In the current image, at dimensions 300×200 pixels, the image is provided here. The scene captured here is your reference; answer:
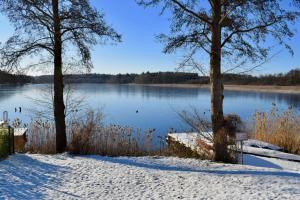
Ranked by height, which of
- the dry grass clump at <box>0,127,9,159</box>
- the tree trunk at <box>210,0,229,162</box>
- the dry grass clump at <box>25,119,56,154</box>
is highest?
the tree trunk at <box>210,0,229,162</box>

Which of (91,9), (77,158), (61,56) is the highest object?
(91,9)

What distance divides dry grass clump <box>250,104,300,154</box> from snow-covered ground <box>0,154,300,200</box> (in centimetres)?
354

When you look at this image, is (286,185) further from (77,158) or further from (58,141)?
(58,141)

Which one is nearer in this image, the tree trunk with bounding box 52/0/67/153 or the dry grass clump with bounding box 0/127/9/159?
the dry grass clump with bounding box 0/127/9/159

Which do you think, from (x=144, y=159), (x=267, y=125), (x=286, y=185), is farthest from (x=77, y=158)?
(x=267, y=125)

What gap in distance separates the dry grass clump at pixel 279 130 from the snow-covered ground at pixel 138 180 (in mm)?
3544

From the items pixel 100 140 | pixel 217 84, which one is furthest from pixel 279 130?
pixel 100 140

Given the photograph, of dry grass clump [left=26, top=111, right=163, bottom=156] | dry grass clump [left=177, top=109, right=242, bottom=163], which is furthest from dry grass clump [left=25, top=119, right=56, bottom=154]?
dry grass clump [left=177, top=109, right=242, bottom=163]

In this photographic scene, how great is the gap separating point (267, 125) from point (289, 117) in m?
0.77

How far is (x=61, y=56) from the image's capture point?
395 inches

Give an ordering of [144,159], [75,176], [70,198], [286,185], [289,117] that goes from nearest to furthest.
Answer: [70,198] → [286,185] → [75,176] → [144,159] → [289,117]

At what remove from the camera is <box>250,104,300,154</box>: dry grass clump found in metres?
11.5

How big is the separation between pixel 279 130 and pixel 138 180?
23.0ft

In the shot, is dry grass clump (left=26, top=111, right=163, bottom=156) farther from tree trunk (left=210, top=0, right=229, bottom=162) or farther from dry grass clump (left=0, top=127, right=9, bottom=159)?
tree trunk (left=210, top=0, right=229, bottom=162)
